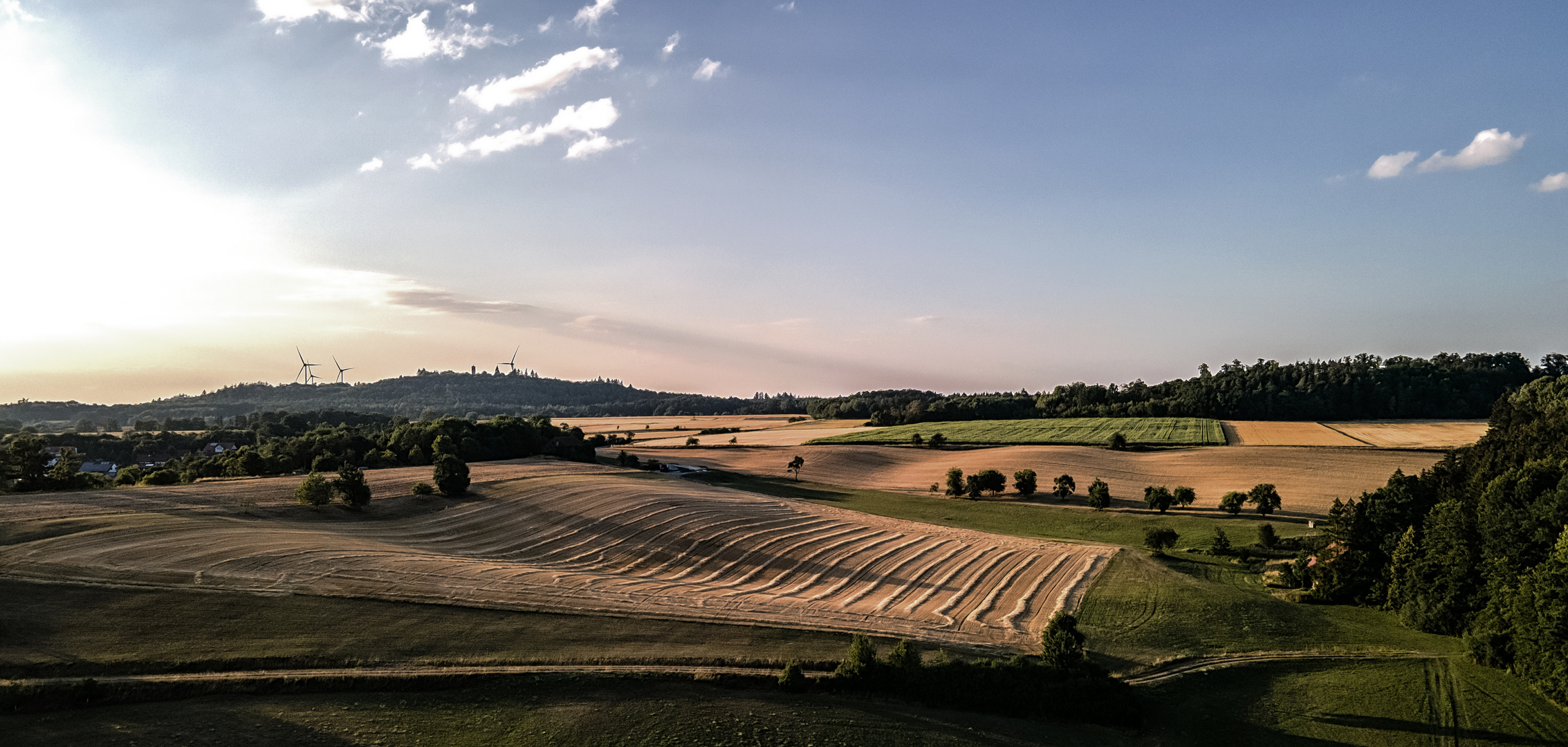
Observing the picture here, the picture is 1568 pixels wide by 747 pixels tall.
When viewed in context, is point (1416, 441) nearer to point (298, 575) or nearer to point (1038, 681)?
point (1038, 681)

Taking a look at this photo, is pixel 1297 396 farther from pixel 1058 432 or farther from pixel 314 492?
pixel 314 492

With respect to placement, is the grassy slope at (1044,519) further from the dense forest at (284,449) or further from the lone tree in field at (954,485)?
the dense forest at (284,449)

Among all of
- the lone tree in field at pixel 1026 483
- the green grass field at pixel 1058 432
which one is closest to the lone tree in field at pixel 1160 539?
the lone tree in field at pixel 1026 483

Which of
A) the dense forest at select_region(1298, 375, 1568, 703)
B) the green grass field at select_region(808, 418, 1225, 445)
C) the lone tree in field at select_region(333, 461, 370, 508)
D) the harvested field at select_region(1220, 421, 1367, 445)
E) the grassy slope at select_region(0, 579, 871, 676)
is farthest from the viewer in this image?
the green grass field at select_region(808, 418, 1225, 445)

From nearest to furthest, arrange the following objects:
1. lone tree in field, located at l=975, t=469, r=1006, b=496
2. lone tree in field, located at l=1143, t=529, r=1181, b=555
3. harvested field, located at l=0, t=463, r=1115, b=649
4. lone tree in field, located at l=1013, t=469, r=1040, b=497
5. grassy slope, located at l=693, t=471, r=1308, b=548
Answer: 1. harvested field, located at l=0, t=463, r=1115, b=649
2. lone tree in field, located at l=1143, t=529, r=1181, b=555
3. grassy slope, located at l=693, t=471, r=1308, b=548
4. lone tree in field, located at l=1013, t=469, r=1040, b=497
5. lone tree in field, located at l=975, t=469, r=1006, b=496

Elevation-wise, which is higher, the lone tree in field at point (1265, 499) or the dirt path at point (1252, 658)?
the lone tree in field at point (1265, 499)

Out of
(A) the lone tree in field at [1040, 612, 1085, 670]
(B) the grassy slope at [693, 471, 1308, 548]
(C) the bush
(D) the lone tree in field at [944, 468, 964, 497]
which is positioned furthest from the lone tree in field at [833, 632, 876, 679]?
(D) the lone tree in field at [944, 468, 964, 497]

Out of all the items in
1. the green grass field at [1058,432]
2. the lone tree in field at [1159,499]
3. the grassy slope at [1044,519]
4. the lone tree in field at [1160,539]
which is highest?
Result: the green grass field at [1058,432]

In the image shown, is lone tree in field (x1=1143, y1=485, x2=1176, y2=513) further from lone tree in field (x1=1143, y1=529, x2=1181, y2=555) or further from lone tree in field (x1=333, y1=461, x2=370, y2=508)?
lone tree in field (x1=333, y1=461, x2=370, y2=508)
